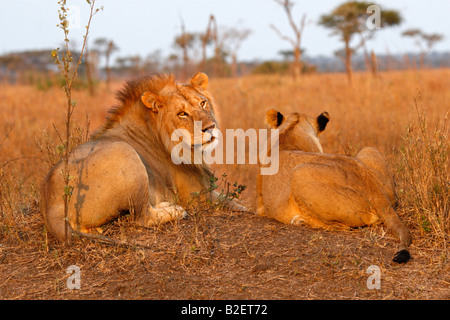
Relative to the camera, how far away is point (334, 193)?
395 centimetres

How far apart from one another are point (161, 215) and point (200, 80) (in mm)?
1432

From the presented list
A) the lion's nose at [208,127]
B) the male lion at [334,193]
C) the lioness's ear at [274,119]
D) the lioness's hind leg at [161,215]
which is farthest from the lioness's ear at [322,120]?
the lioness's hind leg at [161,215]

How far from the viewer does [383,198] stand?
3.94 meters

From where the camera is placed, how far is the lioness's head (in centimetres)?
475

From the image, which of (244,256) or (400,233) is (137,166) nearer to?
(244,256)

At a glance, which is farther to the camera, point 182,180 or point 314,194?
point 182,180

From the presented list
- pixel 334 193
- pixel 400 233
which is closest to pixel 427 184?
pixel 400 233

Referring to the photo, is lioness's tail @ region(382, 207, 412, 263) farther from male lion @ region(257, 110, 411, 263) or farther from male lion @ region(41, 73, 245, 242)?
male lion @ region(41, 73, 245, 242)

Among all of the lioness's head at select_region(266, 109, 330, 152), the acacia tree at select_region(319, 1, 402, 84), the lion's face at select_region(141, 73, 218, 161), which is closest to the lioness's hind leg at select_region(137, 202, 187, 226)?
the lion's face at select_region(141, 73, 218, 161)

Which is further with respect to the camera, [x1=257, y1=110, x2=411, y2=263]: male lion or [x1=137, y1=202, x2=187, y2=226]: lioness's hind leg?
[x1=137, y1=202, x2=187, y2=226]: lioness's hind leg

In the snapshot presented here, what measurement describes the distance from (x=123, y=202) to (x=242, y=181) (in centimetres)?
366

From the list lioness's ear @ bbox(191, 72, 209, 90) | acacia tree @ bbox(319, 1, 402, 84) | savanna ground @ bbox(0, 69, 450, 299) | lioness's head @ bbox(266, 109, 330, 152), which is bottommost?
savanna ground @ bbox(0, 69, 450, 299)

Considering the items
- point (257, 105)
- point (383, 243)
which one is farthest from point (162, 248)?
point (257, 105)
